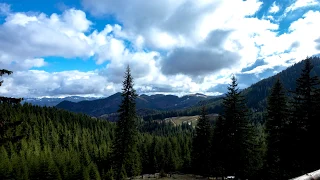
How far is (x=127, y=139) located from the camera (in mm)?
48156

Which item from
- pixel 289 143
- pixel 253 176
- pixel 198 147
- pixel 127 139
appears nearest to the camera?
pixel 289 143

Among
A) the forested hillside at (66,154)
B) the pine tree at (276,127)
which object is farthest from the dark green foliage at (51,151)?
the pine tree at (276,127)

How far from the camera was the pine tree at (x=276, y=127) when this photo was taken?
32.8 m

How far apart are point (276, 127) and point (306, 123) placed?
20.5ft

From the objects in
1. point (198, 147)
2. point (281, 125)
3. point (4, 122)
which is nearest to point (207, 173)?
point (198, 147)

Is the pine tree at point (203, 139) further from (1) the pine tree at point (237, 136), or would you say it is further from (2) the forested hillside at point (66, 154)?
(2) the forested hillside at point (66, 154)

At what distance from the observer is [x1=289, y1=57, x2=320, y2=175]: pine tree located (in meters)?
28.7

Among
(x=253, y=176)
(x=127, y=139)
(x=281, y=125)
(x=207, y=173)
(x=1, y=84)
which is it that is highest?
(x=1, y=84)

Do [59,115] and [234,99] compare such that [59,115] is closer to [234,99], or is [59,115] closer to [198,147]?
[198,147]

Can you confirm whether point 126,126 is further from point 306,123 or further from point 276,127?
point 306,123

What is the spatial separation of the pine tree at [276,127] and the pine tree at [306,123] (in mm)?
1776

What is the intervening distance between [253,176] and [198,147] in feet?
62.5

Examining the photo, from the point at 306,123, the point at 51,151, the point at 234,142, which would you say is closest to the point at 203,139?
the point at 234,142

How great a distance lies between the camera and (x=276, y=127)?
118 feet
